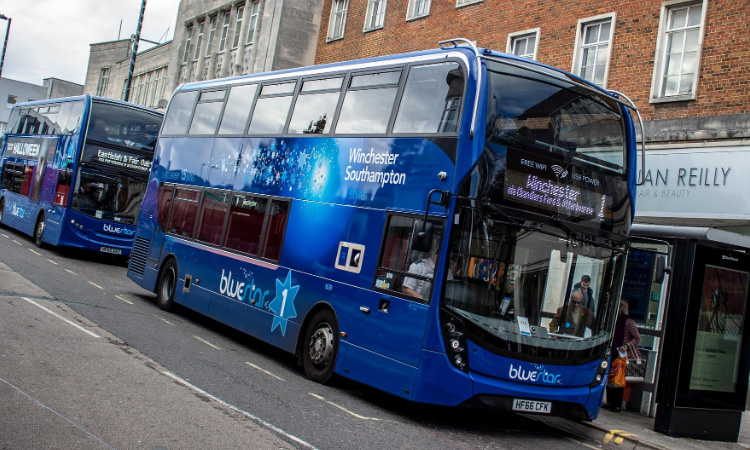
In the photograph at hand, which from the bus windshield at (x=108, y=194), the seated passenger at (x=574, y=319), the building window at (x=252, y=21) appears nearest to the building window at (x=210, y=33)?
the building window at (x=252, y=21)

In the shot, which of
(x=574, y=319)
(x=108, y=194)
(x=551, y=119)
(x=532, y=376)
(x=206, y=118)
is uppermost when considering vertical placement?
(x=206, y=118)

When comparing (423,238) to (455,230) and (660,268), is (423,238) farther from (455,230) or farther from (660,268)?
(660,268)

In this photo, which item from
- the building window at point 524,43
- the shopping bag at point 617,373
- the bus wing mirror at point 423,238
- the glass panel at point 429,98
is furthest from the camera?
the building window at point 524,43

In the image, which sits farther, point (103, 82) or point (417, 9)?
point (103, 82)

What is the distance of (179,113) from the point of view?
16406mm

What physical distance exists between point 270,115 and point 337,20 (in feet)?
51.9

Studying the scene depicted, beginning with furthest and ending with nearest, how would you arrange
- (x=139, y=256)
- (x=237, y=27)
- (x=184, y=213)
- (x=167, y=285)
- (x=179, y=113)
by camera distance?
(x=237, y=27)
(x=139, y=256)
(x=179, y=113)
(x=167, y=285)
(x=184, y=213)

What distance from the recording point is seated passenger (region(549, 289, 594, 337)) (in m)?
8.89

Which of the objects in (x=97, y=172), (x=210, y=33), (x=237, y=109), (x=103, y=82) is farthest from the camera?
(x=103, y=82)

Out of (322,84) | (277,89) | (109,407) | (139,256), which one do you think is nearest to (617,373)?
(322,84)

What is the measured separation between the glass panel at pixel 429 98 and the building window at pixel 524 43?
9.75 metres

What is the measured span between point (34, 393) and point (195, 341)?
4.98m

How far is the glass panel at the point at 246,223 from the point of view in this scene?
1243cm

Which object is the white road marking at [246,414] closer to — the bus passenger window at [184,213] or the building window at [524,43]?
the bus passenger window at [184,213]
